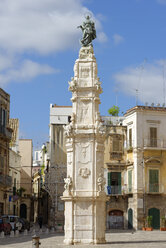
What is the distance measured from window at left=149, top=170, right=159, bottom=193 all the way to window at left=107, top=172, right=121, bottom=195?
11.1 feet

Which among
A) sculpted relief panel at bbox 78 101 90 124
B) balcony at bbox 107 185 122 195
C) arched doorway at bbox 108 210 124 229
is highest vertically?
sculpted relief panel at bbox 78 101 90 124

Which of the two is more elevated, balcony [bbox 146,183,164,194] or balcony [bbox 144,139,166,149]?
balcony [bbox 144,139,166,149]

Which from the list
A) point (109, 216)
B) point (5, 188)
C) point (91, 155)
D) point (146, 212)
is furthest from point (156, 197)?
point (91, 155)

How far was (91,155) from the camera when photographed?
75.2 feet

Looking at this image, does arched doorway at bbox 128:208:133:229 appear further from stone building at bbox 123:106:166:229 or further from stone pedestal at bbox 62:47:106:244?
stone pedestal at bbox 62:47:106:244

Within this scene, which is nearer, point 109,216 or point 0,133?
point 0,133

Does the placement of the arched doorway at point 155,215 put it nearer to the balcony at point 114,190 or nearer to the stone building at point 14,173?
the balcony at point 114,190

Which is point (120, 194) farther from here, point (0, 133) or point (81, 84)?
point (81, 84)

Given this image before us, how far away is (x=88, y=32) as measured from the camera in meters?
25.1

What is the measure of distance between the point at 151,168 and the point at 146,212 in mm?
4137

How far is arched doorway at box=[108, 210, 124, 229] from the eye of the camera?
45812 millimetres

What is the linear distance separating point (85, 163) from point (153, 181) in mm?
23276

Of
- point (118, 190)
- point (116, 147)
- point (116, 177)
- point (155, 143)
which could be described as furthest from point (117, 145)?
point (118, 190)

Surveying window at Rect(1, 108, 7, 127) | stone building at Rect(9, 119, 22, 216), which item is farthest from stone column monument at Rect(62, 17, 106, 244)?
stone building at Rect(9, 119, 22, 216)
